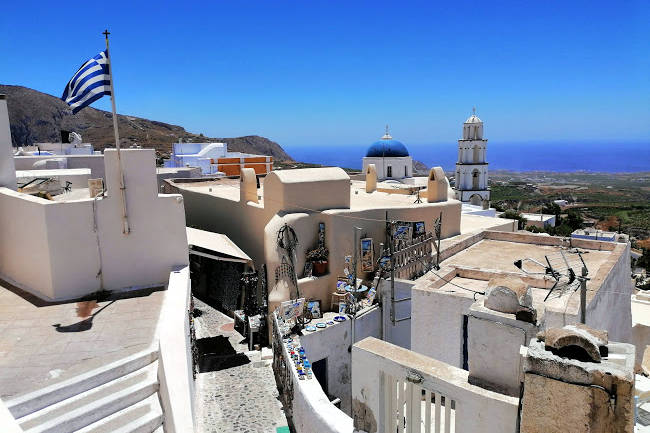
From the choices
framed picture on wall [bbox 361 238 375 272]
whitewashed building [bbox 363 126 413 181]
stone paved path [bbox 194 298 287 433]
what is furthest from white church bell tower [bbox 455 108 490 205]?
stone paved path [bbox 194 298 287 433]

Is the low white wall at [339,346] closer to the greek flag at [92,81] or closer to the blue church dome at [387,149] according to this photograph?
the greek flag at [92,81]

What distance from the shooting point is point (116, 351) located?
6625mm

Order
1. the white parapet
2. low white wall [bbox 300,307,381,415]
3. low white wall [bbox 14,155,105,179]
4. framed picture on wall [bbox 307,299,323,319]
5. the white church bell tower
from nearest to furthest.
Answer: the white parapet < low white wall [bbox 300,307,381,415] < framed picture on wall [bbox 307,299,323,319] < low white wall [bbox 14,155,105,179] < the white church bell tower

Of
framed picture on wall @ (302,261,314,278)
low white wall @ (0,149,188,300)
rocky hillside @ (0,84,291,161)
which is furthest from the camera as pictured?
rocky hillside @ (0,84,291,161)

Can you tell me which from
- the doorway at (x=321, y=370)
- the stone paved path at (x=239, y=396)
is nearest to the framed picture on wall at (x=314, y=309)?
the doorway at (x=321, y=370)

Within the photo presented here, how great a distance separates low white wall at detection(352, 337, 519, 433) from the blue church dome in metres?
33.7

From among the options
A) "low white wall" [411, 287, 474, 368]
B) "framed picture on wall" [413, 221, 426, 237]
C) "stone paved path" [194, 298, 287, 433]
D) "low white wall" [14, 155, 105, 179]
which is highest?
"low white wall" [14, 155, 105, 179]

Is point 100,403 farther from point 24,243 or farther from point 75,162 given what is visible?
point 75,162

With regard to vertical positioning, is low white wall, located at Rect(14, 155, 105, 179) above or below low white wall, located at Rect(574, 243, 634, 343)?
above

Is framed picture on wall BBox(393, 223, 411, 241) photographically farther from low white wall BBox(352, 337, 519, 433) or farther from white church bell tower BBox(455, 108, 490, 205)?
white church bell tower BBox(455, 108, 490, 205)

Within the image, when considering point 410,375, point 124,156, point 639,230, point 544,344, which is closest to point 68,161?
point 124,156

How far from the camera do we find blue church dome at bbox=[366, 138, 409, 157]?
38906 mm

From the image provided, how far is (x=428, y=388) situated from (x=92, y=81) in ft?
26.1

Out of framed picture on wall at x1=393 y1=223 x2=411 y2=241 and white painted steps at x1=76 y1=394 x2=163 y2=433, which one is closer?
white painted steps at x1=76 y1=394 x2=163 y2=433
